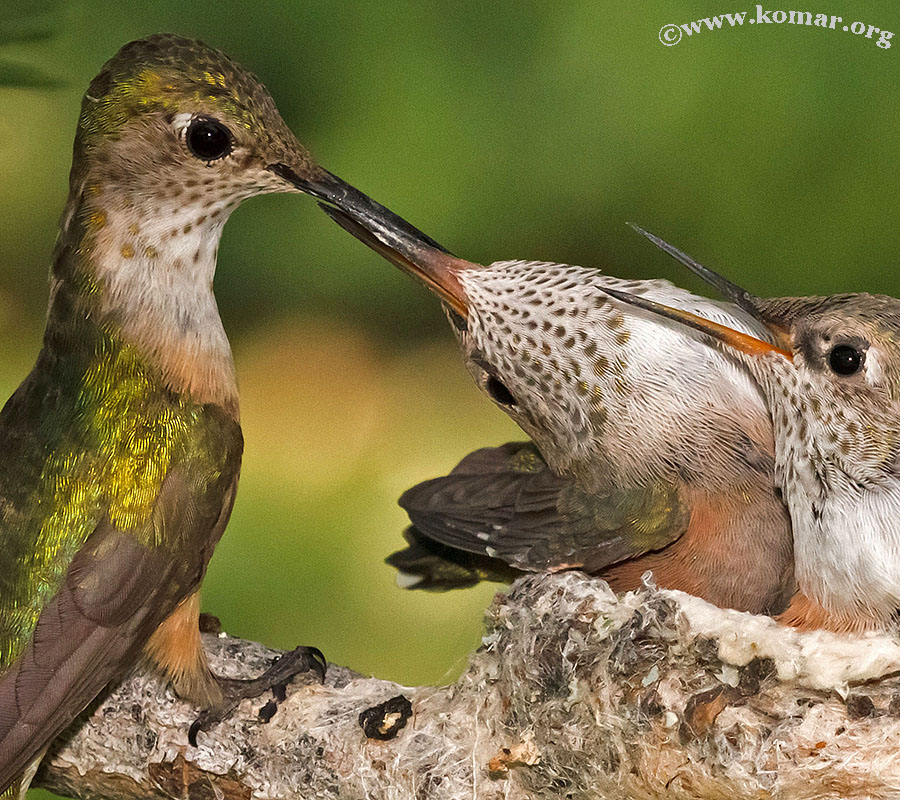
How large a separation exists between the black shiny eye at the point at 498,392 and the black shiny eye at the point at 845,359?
1.19 feet

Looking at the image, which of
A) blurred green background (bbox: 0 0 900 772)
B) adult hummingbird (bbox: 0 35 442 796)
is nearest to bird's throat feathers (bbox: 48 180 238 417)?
adult hummingbird (bbox: 0 35 442 796)

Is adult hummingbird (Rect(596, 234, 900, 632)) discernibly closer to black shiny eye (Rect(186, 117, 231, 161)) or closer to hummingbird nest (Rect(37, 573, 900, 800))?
hummingbird nest (Rect(37, 573, 900, 800))

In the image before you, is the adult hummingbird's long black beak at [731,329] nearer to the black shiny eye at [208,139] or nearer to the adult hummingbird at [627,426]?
the adult hummingbird at [627,426]

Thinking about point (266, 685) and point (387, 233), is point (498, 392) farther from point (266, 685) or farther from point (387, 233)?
point (266, 685)

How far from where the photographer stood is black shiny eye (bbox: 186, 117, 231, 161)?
115cm

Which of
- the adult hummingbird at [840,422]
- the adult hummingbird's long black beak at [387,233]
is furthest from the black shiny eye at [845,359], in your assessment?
the adult hummingbird's long black beak at [387,233]

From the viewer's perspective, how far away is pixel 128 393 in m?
1.25

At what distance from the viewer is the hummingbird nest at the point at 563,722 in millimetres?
1114

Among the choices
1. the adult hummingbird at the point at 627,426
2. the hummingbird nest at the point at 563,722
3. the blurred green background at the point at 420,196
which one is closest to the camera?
the hummingbird nest at the point at 563,722

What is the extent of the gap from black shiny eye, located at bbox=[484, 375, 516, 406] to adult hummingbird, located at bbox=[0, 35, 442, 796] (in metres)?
0.24

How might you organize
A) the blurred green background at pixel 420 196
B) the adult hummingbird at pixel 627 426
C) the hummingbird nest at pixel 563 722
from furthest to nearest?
the blurred green background at pixel 420 196 → the adult hummingbird at pixel 627 426 → the hummingbird nest at pixel 563 722

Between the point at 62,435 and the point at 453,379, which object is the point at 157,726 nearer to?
the point at 62,435

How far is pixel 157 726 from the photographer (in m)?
1.42

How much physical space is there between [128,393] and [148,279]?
126 mm
